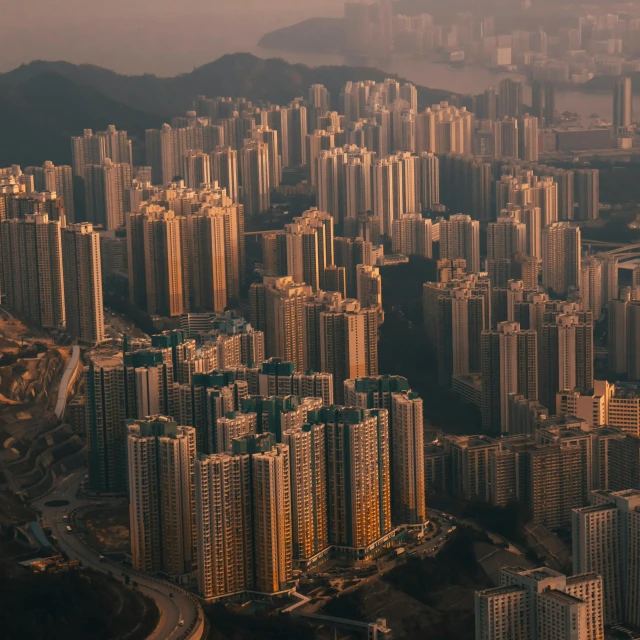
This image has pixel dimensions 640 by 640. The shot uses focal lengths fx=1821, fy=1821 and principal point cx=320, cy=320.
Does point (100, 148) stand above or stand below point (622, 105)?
below

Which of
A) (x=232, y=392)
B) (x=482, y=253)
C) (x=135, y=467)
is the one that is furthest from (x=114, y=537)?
(x=482, y=253)

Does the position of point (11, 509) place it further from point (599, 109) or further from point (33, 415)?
point (599, 109)

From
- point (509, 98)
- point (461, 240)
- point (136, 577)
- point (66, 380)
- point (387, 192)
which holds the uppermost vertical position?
point (509, 98)

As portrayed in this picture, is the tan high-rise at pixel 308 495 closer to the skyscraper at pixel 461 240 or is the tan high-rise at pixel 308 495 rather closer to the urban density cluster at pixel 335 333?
the urban density cluster at pixel 335 333

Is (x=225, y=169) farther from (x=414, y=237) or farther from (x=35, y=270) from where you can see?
(x=35, y=270)

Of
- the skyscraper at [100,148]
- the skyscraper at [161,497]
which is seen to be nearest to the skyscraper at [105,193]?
the skyscraper at [100,148]

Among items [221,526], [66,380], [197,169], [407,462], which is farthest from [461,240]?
[221,526]

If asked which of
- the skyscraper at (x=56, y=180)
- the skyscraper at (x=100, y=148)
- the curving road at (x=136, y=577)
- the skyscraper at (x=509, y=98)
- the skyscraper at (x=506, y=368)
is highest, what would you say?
the skyscraper at (x=509, y=98)
